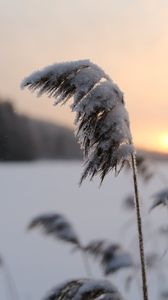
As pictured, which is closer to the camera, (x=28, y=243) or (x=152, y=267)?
(x=152, y=267)

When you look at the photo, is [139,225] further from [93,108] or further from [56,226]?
[56,226]

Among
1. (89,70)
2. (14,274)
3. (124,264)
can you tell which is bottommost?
(14,274)

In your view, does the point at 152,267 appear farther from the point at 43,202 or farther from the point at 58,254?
the point at 43,202

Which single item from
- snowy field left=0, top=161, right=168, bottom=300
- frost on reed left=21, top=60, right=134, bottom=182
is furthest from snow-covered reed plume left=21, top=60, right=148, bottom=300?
snowy field left=0, top=161, right=168, bottom=300

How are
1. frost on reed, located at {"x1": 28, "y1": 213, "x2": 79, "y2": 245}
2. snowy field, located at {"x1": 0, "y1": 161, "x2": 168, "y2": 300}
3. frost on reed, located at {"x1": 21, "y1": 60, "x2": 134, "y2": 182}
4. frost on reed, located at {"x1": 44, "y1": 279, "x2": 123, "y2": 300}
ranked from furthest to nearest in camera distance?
snowy field, located at {"x1": 0, "y1": 161, "x2": 168, "y2": 300}, frost on reed, located at {"x1": 28, "y1": 213, "x2": 79, "y2": 245}, frost on reed, located at {"x1": 44, "y1": 279, "x2": 123, "y2": 300}, frost on reed, located at {"x1": 21, "y1": 60, "x2": 134, "y2": 182}

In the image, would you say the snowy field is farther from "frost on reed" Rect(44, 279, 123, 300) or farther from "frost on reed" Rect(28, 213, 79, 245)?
"frost on reed" Rect(44, 279, 123, 300)

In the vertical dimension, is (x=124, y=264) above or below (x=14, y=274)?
above

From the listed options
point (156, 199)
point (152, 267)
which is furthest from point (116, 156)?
point (152, 267)
